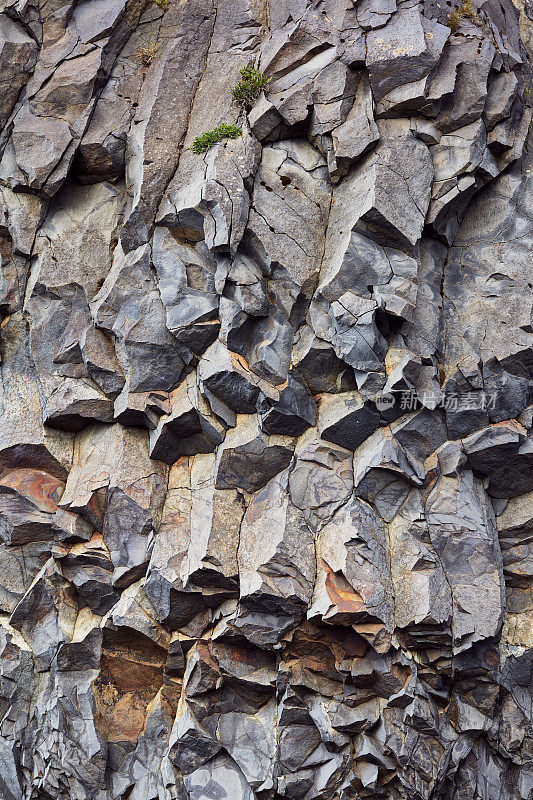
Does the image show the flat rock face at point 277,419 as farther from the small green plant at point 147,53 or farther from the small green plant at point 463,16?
the small green plant at point 147,53

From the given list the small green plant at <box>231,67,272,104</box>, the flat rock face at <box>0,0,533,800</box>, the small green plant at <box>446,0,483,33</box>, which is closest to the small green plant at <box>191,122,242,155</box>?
the flat rock face at <box>0,0,533,800</box>

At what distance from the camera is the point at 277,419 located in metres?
12.4

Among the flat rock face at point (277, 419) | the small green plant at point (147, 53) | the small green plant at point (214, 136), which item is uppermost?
the small green plant at point (147, 53)

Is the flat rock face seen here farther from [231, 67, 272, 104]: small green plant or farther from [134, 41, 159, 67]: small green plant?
[134, 41, 159, 67]: small green plant

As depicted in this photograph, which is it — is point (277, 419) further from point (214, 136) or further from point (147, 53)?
point (147, 53)

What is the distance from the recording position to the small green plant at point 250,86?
14180mm

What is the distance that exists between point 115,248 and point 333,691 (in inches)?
345

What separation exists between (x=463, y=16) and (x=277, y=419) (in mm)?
8602

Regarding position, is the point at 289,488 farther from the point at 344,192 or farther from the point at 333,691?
the point at 344,192

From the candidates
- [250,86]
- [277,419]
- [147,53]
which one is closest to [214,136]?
[250,86]

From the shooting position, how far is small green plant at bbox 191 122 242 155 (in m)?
13.9

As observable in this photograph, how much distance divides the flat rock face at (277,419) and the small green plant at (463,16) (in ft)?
0.18

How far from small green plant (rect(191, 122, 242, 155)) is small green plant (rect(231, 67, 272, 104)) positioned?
680 millimetres

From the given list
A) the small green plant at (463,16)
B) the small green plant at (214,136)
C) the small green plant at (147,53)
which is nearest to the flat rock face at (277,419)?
the small green plant at (463,16)
